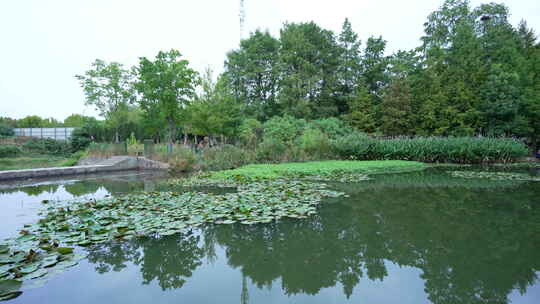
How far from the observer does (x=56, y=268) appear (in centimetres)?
280

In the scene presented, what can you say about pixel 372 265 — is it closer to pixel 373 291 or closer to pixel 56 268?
pixel 373 291

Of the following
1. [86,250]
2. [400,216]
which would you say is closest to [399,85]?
[400,216]

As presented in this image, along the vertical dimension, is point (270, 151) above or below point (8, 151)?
above

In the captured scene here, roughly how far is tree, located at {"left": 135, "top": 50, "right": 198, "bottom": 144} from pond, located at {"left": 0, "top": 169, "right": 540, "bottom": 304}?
11.9m

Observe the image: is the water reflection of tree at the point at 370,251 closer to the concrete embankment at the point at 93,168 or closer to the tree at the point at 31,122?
the concrete embankment at the point at 93,168

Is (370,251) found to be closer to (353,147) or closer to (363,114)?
(353,147)

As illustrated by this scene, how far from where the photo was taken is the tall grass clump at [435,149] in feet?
50.4

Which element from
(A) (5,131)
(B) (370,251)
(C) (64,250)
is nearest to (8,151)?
(A) (5,131)

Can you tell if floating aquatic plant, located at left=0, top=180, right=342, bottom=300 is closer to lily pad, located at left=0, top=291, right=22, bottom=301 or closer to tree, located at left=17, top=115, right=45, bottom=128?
lily pad, located at left=0, top=291, right=22, bottom=301

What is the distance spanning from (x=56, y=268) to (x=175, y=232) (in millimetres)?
1343

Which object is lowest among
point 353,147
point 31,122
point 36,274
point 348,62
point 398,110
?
point 36,274

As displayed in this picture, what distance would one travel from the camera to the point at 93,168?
12.3 metres

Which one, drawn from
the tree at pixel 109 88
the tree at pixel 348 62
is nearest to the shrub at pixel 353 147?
the tree at pixel 348 62

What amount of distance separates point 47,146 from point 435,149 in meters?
25.0
